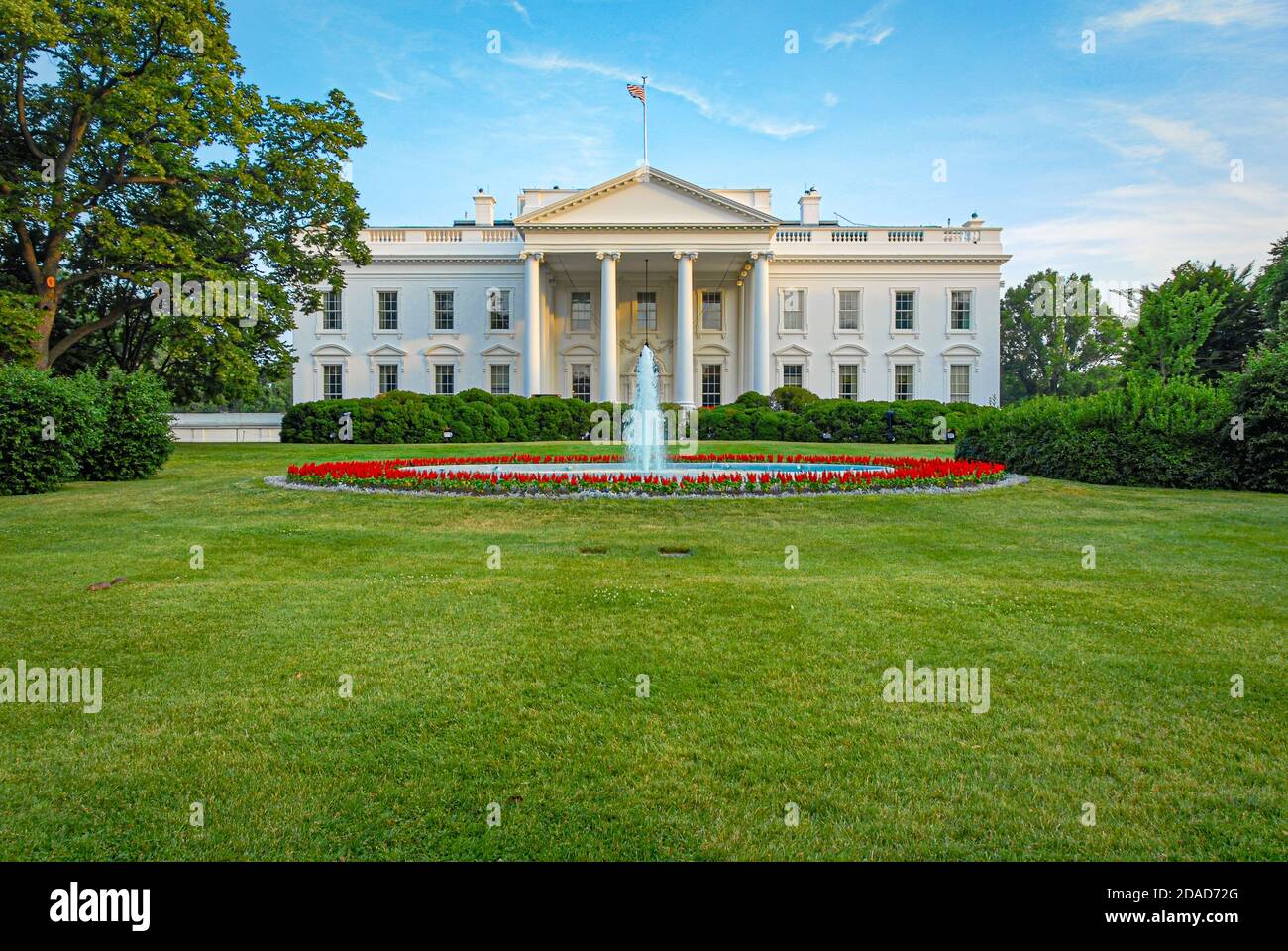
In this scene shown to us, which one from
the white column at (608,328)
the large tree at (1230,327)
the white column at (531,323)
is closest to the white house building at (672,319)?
the white column at (608,328)

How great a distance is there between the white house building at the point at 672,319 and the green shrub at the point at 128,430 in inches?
1090

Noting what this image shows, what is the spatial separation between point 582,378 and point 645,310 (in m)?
5.37

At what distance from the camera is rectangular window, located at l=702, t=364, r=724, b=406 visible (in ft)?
149

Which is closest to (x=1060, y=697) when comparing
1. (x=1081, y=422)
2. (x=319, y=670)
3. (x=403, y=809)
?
(x=403, y=809)

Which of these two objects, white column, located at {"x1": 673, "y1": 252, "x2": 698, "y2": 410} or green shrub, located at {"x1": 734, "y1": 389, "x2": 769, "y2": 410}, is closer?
green shrub, located at {"x1": 734, "y1": 389, "x2": 769, "y2": 410}

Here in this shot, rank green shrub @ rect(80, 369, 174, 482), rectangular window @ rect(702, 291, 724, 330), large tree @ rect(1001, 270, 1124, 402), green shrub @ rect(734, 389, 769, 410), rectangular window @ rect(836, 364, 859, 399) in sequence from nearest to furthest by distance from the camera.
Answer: green shrub @ rect(80, 369, 174, 482), green shrub @ rect(734, 389, 769, 410), rectangular window @ rect(836, 364, 859, 399), rectangular window @ rect(702, 291, 724, 330), large tree @ rect(1001, 270, 1124, 402)

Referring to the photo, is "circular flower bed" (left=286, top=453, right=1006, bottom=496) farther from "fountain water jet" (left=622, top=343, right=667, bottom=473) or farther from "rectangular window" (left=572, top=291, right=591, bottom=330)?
"rectangular window" (left=572, top=291, right=591, bottom=330)

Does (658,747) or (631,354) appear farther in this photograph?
(631,354)

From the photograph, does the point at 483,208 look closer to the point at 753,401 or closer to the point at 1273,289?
the point at 753,401

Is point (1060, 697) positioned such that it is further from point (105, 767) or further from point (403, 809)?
point (105, 767)

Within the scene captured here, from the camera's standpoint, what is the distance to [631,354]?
45.0m

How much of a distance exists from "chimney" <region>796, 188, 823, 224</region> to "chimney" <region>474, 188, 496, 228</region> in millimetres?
19313

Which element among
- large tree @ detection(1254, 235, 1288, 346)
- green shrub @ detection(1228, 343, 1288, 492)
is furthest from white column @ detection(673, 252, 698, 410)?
green shrub @ detection(1228, 343, 1288, 492)

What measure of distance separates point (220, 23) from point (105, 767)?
28.1 m
